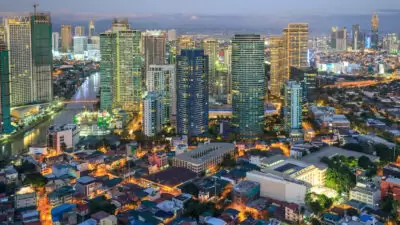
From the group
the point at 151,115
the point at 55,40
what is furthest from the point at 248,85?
the point at 55,40

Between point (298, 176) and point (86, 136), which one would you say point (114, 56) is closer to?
point (86, 136)

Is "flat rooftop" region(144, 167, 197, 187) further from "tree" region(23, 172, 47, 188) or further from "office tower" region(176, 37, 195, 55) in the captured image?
"office tower" region(176, 37, 195, 55)

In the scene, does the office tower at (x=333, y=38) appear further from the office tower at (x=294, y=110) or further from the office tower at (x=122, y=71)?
the office tower at (x=294, y=110)

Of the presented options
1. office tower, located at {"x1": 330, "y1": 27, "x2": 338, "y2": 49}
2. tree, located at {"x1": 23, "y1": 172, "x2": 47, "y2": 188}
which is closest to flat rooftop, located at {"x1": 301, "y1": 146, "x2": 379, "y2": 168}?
tree, located at {"x1": 23, "y1": 172, "x2": 47, "y2": 188}

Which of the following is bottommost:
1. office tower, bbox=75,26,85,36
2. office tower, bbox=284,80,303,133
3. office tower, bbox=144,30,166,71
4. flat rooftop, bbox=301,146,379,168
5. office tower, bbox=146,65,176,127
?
flat rooftop, bbox=301,146,379,168

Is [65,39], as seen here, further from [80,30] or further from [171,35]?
[171,35]

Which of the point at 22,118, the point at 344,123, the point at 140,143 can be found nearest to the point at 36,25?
the point at 22,118

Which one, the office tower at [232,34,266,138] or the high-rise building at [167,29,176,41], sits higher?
the high-rise building at [167,29,176,41]

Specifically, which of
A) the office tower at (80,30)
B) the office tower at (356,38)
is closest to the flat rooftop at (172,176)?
the office tower at (356,38)
